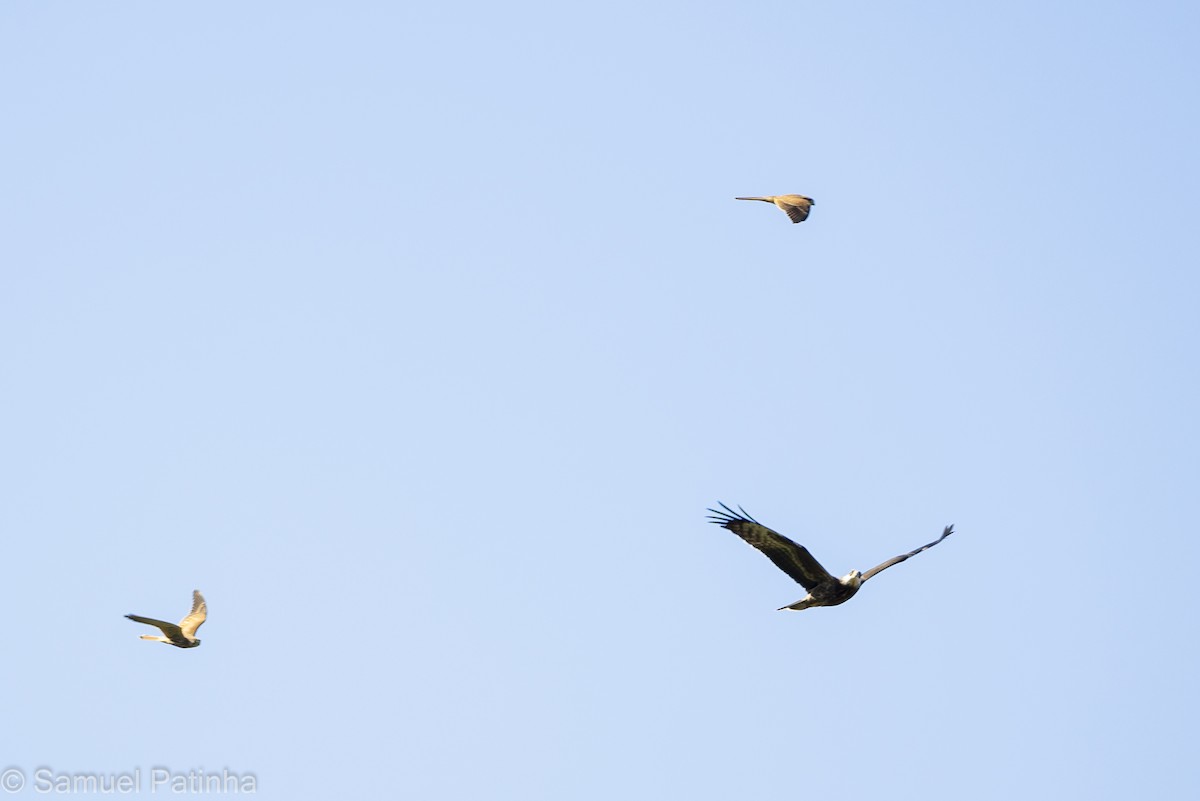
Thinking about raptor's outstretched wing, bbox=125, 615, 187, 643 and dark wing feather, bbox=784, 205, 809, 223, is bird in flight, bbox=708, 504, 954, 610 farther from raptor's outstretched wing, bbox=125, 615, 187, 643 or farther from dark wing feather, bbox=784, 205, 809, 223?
raptor's outstretched wing, bbox=125, 615, 187, 643

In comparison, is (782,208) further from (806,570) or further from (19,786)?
(19,786)

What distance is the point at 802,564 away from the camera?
101ft

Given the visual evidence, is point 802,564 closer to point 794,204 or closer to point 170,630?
point 794,204

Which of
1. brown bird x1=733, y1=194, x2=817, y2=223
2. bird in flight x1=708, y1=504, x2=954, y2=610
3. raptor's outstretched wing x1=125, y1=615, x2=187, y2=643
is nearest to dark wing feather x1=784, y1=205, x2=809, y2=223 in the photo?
brown bird x1=733, y1=194, x2=817, y2=223

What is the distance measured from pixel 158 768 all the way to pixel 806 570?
43.8 ft

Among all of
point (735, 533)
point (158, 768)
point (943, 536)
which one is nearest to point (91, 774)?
point (158, 768)

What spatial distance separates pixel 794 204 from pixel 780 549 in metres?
7.21

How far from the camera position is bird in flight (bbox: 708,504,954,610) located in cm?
2986

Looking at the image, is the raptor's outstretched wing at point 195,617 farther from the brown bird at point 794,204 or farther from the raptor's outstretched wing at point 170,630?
the brown bird at point 794,204

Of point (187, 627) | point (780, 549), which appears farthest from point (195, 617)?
point (780, 549)

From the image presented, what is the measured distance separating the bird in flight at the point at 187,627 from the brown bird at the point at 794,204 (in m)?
13.8

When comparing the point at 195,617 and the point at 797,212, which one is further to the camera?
the point at 195,617

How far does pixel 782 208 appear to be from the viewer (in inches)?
1367

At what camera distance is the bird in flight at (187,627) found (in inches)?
1475
